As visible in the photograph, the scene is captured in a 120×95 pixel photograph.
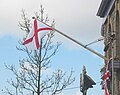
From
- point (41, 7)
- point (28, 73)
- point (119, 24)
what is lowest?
point (28, 73)

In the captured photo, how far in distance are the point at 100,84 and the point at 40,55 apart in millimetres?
8258

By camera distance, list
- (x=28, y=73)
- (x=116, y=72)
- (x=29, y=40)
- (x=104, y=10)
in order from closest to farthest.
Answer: (x=29, y=40) < (x=116, y=72) < (x=28, y=73) < (x=104, y=10)

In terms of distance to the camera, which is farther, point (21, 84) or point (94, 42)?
point (21, 84)

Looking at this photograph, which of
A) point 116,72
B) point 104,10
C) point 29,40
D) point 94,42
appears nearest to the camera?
point 94,42

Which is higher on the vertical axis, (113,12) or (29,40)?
(113,12)

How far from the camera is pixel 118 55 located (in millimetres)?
33219

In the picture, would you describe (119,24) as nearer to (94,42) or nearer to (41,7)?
(41,7)

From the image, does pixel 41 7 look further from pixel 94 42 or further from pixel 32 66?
pixel 94 42

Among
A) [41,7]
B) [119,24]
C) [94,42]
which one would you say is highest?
[41,7]

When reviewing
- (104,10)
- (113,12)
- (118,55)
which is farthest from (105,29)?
(118,55)

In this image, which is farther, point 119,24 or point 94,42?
point 119,24

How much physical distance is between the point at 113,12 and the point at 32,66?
7.29 meters

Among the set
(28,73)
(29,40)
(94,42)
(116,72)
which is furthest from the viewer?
(28,73)

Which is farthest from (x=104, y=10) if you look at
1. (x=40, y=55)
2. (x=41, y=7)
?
(x=40, y=55)
